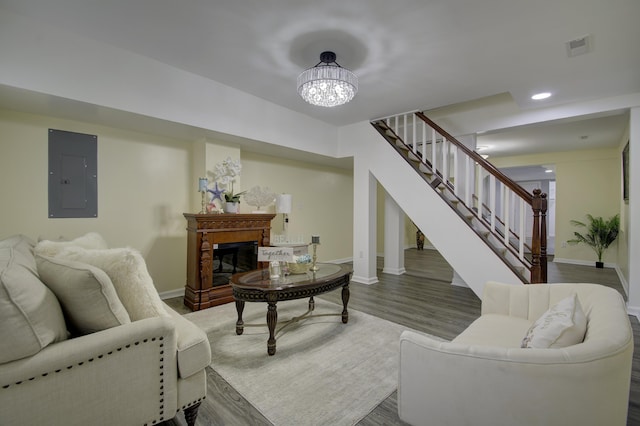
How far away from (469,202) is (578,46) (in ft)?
6.22

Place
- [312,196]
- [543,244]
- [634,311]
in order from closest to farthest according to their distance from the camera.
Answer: [543,244], [634,311], [312,196]

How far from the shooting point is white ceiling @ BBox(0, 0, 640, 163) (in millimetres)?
2111

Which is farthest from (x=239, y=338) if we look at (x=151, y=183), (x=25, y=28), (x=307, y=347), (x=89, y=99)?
(x=25, y=28)

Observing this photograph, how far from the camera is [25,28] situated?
7.57 ft

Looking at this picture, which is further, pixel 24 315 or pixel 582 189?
pixel 582 189

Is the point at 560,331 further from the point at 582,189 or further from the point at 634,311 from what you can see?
the point at 582,189

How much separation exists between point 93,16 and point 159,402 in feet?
9.18

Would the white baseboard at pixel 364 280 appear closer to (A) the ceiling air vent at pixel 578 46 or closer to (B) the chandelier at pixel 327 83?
(B) the chandelier at pixel 327 83

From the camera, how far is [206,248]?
346 centimetres

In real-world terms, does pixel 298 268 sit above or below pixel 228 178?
below

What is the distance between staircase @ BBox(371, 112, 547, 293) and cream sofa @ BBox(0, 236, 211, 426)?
3.02 m

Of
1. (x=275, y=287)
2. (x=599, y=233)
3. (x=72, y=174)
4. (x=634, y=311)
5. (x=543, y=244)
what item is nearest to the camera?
(x=275, y=287)

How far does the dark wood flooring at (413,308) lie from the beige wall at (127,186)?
0.83 meters

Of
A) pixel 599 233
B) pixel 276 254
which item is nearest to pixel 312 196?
pixel 276 254
